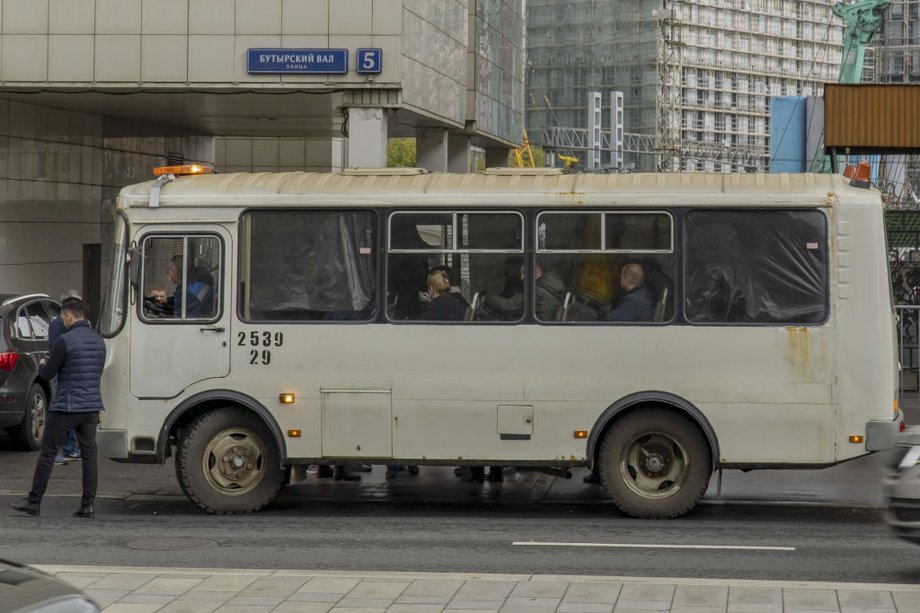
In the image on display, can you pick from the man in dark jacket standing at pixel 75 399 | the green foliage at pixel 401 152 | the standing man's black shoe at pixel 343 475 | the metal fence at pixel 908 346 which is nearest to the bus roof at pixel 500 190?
the man in dark jacket standing at pixel 75 399

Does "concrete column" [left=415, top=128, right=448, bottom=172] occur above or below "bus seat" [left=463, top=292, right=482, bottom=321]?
above

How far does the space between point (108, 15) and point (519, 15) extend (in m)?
15.6

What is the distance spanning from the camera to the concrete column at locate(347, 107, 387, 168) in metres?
21.7

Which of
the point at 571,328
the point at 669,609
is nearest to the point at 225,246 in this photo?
the point at 571,328

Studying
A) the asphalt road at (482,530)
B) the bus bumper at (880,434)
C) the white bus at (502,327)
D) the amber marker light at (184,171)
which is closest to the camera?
the asphalt road at (482,530)

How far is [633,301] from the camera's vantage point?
1171 cm

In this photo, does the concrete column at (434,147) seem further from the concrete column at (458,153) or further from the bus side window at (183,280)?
the bus side window at (183,280)

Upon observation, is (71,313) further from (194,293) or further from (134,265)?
(194,293)

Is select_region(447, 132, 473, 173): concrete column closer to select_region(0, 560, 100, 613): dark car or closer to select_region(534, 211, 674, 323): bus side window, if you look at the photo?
select_region(534, 211, 674, 323): bus side window

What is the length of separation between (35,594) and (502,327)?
737 cm

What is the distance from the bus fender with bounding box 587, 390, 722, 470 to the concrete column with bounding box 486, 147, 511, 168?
962 inches

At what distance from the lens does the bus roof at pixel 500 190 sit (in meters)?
11.6

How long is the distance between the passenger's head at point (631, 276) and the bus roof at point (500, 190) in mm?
499

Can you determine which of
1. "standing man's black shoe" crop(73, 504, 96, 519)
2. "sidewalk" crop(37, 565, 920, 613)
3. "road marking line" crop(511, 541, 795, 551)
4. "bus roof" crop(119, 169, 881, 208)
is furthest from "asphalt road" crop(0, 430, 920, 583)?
"bus roof" crop(119, 169, 881, 208)
